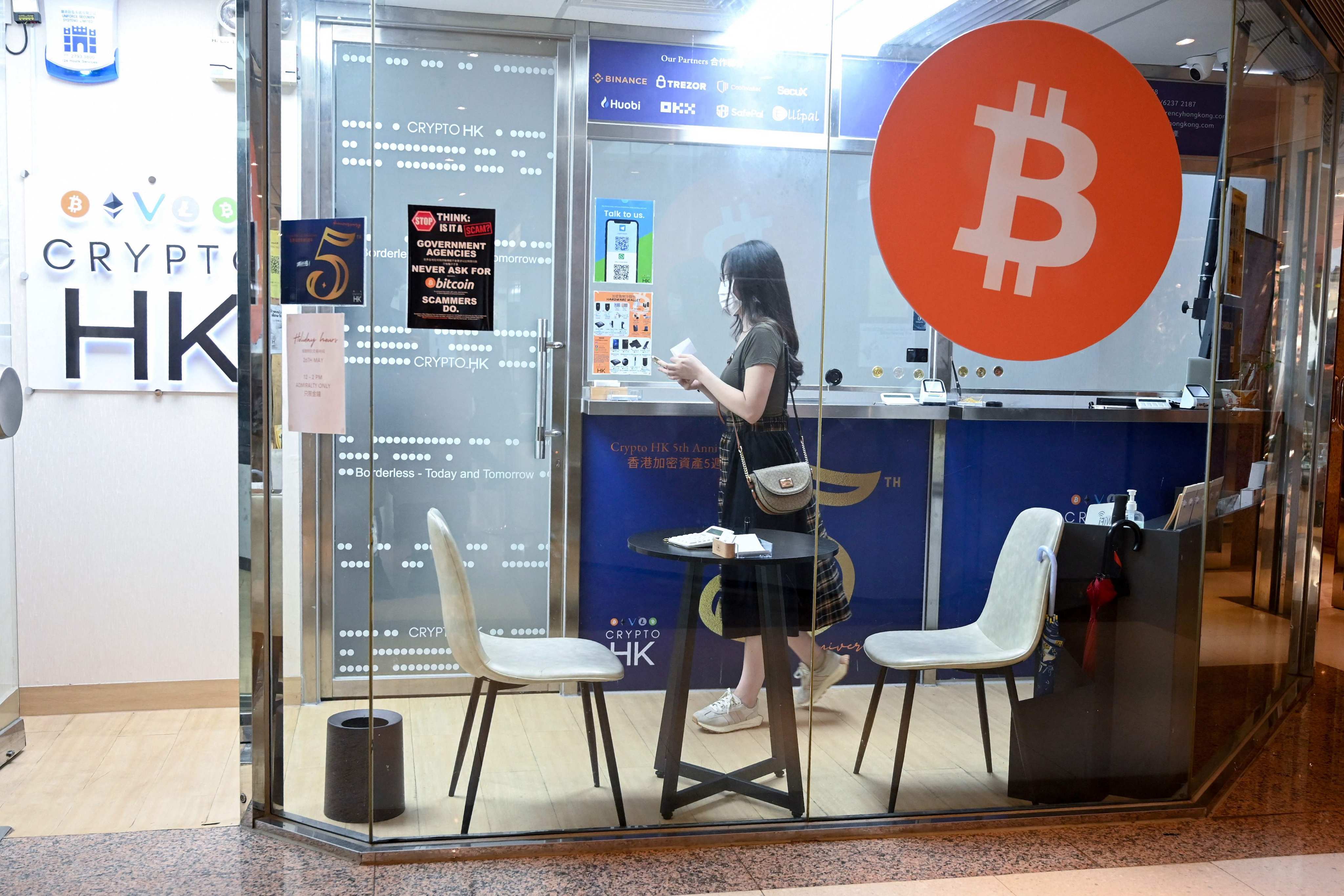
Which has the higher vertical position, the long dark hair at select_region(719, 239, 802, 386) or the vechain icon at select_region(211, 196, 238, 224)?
the vechain icon at select_region(211, 196, 238, 224)

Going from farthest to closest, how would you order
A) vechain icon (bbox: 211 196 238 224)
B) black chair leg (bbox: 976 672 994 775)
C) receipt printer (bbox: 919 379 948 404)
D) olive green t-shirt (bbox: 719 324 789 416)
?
vechain icon (bbox: 211 196 238 224) < black chair leg (bbox: 976 672 994 775) < receipt printer (bbox: 919 379 948 404) < olive green t-shirt (bbox: 719 324 789 416)

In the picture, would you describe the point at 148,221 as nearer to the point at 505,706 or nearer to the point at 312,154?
the point at 312,154

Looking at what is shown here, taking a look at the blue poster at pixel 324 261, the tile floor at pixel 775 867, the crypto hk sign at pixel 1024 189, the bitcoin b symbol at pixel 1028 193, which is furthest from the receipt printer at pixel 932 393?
the blue poster at pixel 324 261

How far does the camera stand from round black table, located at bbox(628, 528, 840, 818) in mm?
2672

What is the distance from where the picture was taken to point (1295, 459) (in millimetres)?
4121

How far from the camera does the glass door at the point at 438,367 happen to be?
2479 mm

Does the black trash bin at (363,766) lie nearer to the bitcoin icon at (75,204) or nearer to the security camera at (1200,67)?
the bitcoin icon at (75,204)

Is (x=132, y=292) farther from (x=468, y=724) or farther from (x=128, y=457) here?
(x=468, y=724)

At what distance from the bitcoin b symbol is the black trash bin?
1957 mm

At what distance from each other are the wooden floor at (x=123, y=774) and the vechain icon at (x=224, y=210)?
5.77ft

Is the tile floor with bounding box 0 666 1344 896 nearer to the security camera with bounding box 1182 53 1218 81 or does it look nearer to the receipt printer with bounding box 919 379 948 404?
the receipt printer with bounding box 919 379 948 404

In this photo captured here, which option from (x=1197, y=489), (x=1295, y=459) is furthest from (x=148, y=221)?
(x=1295, y=459)

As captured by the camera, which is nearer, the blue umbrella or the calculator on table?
the calculator on table

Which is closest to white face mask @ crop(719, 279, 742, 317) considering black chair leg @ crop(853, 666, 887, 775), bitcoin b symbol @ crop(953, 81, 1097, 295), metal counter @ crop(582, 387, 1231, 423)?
metal counter @ crop(582, 387, 1231, 423)
